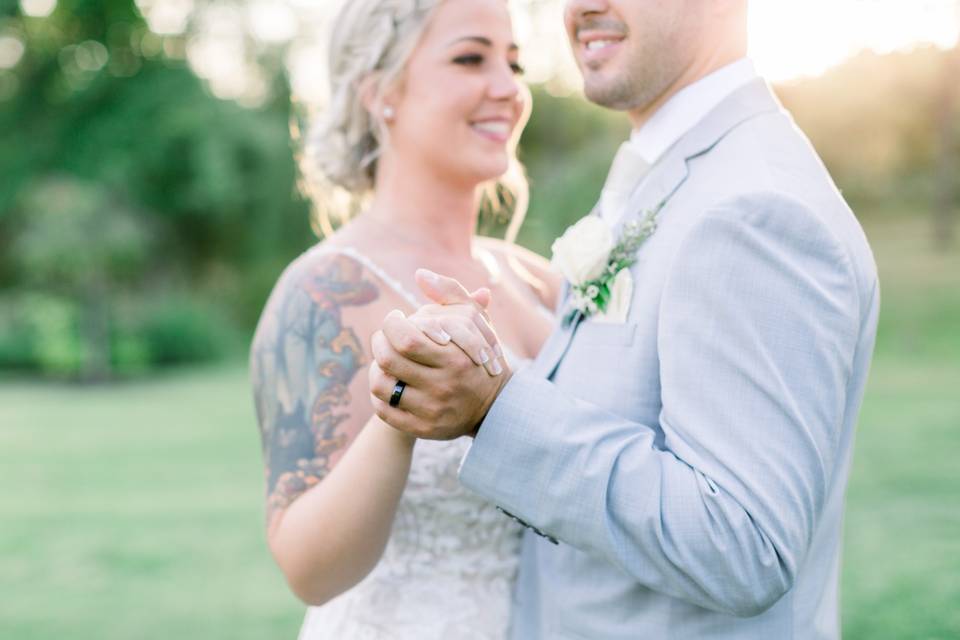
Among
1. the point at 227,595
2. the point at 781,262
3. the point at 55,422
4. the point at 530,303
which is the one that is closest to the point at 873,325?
the point at 781,262

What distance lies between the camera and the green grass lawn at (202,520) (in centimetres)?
707

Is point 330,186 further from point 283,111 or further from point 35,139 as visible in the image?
point 35,139

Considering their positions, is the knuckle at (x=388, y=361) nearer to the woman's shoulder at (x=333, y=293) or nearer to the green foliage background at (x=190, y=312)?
the woman's shoulder at (x=333, y=293)

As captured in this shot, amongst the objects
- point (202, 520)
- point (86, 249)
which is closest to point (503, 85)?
point (202, 520)

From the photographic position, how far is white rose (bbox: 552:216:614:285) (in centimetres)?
199

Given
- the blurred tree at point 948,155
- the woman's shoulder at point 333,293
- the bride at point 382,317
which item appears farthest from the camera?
the blurred tree at point 948,155

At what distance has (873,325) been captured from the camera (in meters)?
1.94

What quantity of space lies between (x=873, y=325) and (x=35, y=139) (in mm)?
31738

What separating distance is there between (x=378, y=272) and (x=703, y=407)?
127cm

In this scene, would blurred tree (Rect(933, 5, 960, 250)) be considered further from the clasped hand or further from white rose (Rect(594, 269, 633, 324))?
the clasped hand

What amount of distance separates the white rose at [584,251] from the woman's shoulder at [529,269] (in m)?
1.15

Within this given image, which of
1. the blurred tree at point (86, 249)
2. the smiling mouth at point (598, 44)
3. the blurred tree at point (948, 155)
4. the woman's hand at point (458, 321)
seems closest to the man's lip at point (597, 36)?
the smiling mouth at point (598, 44)

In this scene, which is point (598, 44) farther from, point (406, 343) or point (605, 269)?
point (406, 343)

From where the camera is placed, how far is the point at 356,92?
119 inches
